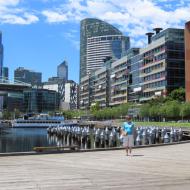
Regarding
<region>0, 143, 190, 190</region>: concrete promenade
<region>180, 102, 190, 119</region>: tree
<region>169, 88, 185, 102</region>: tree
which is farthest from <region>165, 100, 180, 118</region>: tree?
<region>0, 143, 190, 190</region>: concrete promenade

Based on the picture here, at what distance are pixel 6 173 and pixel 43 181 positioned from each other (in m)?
2.18

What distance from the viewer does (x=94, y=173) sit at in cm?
1606

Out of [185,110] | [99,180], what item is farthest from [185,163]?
[185,110]

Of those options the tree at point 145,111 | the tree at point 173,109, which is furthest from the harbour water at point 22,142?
the tree at point 145,111

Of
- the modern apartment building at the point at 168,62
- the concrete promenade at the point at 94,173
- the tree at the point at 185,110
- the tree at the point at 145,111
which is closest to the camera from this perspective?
the concrete promenade at the point at 94,173

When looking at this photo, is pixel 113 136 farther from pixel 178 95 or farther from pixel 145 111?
pixel 145 111

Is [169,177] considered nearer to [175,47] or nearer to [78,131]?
[78,131]

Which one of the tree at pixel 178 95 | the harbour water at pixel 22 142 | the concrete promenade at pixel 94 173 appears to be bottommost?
the harbour water at pixel 22 142

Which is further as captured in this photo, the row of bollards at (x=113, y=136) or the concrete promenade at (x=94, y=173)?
the row of bollards at (x=113, y=136)

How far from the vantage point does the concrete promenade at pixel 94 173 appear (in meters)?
13.5

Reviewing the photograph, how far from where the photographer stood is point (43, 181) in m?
14.1

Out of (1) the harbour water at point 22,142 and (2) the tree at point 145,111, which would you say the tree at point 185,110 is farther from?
(1) the harbour water at point 22,142

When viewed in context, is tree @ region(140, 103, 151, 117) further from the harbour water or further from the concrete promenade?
the concrete promenade

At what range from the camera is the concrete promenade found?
531 inches
